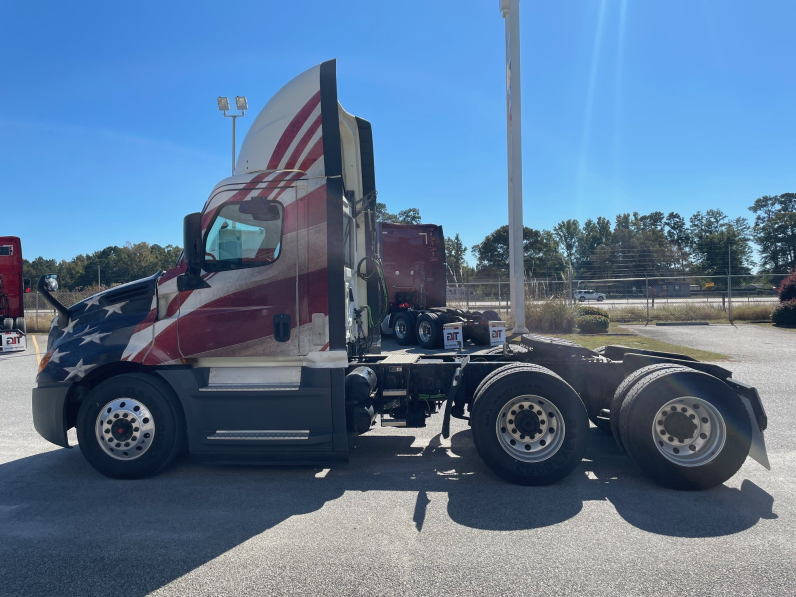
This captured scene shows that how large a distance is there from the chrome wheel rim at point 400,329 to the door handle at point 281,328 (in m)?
11.4

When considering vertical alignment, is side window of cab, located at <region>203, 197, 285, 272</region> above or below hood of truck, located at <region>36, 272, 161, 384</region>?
above

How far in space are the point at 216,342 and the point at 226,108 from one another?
17.4m

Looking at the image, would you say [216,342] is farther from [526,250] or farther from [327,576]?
[526,250]

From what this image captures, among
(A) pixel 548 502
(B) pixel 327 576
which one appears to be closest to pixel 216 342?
(B) pixel 327 576

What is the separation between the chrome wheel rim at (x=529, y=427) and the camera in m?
4.78

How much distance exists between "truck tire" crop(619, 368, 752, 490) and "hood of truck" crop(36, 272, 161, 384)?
4.54m

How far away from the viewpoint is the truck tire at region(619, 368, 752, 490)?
452 centimetres

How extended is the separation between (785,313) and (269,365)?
22.6 meters

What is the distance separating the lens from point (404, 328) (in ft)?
53.5

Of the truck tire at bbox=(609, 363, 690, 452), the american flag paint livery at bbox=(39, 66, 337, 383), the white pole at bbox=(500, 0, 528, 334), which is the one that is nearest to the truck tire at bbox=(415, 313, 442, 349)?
the white pole at bbox=(500, 0, 528, 334)

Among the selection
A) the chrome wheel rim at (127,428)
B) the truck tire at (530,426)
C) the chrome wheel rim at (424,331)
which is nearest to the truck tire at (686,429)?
the truck tire at (530,426)

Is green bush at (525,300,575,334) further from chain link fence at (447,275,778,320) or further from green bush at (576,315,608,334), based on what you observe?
chain link fence at (447,275,778,320)

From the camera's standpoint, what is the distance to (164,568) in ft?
11.0

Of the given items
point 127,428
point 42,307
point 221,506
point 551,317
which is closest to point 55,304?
point 127,428
